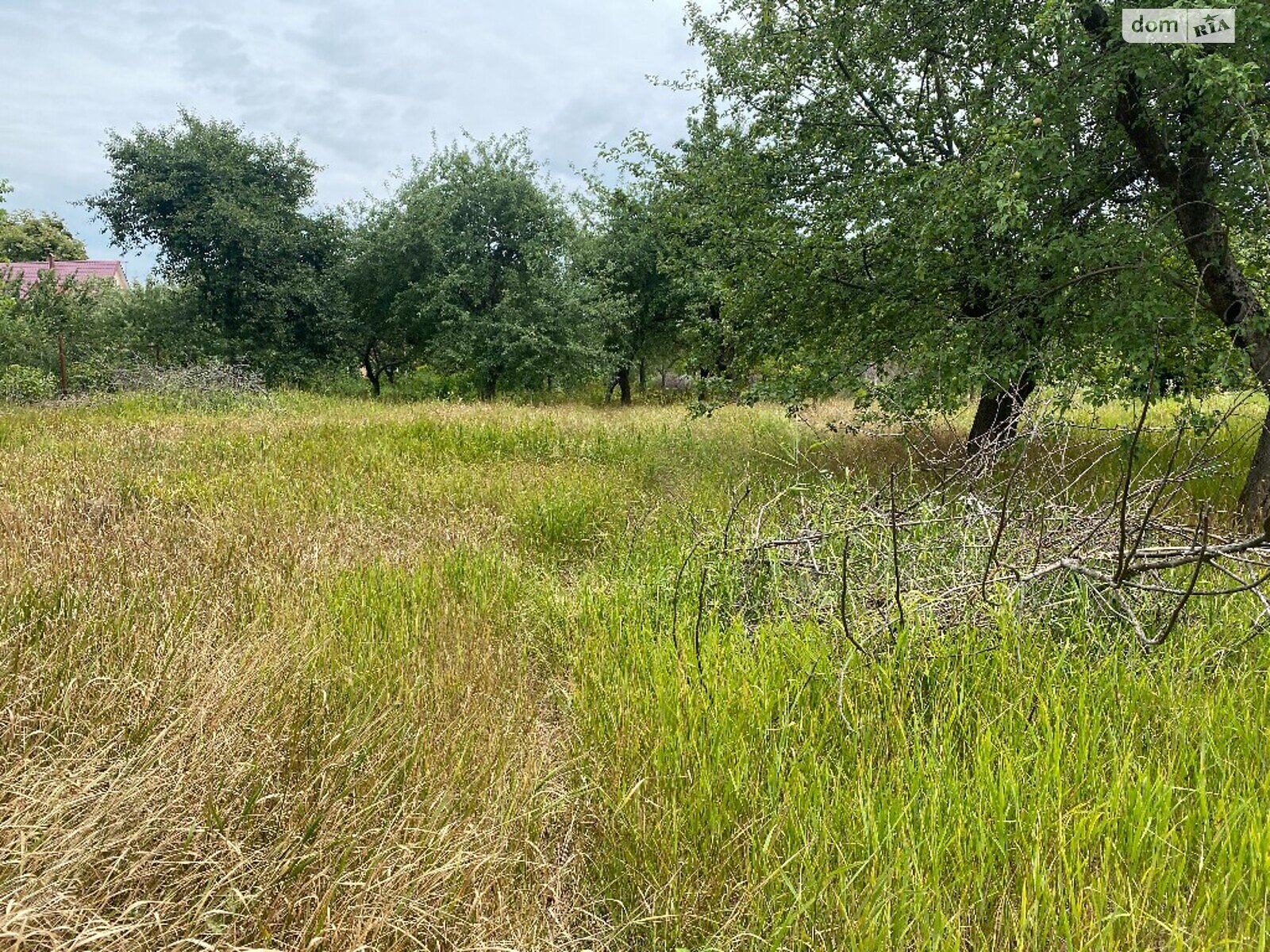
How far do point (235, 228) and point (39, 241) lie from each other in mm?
37985

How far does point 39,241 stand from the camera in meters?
40.3

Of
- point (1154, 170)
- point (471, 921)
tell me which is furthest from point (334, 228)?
point (471, 921)

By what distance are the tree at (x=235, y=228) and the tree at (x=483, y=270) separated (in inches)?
70.0

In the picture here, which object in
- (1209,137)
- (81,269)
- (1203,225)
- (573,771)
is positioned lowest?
(573,771)

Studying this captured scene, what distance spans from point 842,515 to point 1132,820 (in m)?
2.09

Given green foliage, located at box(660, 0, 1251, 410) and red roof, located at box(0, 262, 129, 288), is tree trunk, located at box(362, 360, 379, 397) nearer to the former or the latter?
green foliage, located at box(660, 0, 1251, 410)

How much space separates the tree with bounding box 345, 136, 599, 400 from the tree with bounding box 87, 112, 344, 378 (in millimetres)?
1777

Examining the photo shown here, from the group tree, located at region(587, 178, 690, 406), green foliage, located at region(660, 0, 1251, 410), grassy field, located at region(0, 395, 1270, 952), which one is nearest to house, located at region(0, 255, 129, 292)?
tree, located at region(587, 178, 690, 406)

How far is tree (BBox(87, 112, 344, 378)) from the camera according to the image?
680 inches

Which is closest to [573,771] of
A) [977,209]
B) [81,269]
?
[977,209]

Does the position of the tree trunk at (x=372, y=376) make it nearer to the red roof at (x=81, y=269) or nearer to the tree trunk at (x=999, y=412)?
the tree trunk at (x=999, y=412)

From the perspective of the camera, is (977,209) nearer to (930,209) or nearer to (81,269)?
(930,209)

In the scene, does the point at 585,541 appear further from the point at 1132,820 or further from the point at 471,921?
the point at 1132,820

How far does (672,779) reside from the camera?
1777mm
